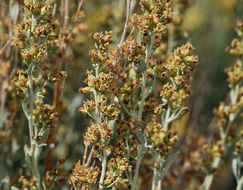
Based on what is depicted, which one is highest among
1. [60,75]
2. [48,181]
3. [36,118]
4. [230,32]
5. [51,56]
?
[230,32]

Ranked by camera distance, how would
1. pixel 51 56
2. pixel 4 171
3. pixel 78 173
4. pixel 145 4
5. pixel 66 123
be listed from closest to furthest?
Answer: pixel 78 173 → pixel 145 4 → pixel 51 56 → pixel 4 171 → pixel 66 123

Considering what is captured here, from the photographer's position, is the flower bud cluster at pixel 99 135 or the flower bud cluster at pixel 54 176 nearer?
the flower bud cluster at pixel 99 135

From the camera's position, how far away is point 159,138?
1.25m

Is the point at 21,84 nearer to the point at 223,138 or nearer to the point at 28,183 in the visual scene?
the point at 28,183

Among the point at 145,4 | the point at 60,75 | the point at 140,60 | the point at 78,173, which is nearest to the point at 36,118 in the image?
the point at 60,75

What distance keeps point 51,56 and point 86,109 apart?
50 centimetres

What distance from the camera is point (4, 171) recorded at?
1805 mm

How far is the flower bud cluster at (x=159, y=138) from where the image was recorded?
124 cm

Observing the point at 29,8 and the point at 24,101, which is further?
the point at 24,101

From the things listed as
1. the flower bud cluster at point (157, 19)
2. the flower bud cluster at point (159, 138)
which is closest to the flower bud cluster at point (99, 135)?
the flower bud cluster at point (159, 138)

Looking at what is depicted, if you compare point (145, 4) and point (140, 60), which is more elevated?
point (145, 4)

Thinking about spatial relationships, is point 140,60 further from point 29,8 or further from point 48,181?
point 48,181

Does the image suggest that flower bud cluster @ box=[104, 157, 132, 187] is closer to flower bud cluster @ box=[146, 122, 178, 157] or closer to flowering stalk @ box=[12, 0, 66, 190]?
flower bud cluster @ box=[146, 122, 178, 157]

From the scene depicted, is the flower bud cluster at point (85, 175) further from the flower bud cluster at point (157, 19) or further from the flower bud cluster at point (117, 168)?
the flower bud cluster at point (157, 19)
